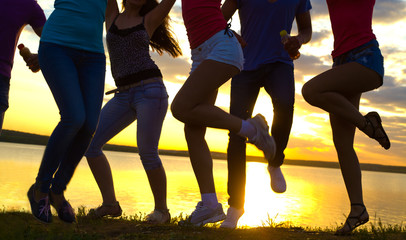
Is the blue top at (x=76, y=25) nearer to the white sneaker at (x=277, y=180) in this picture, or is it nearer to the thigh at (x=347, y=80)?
the thigh at (x=347, y=80)

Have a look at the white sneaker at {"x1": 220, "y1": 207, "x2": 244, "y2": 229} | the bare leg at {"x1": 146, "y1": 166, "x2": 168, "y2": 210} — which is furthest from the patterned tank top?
the white sneaker at {"x1": 220, "y1": 207, "x2": 244, "y2": 229}

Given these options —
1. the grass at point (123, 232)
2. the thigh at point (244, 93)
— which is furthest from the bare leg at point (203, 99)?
the grass at point (123, 232)

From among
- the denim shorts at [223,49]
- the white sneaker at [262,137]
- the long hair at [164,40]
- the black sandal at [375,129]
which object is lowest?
the white sneaker at [262,137]

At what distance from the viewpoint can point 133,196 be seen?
2070cm

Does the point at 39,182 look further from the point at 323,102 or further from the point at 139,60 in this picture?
Answer: the point at 323,102

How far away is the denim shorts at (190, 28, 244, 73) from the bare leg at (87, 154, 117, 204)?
2017 millimetres

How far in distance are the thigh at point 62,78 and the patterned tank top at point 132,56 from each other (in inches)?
37.1

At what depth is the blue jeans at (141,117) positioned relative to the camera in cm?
452

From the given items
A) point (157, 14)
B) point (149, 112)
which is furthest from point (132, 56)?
point (149, 112)

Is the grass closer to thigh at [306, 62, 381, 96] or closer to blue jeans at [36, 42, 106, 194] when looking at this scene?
blue jeans at [36, 42, 106, 194]

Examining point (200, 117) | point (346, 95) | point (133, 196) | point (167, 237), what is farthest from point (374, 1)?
point (133, 196)

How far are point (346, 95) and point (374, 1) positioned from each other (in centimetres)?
106

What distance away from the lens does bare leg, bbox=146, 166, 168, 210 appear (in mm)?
4723

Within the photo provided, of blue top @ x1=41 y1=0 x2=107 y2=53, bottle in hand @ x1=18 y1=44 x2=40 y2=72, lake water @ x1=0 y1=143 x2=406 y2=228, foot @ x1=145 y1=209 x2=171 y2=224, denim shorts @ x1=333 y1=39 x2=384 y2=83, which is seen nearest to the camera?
blue top @ x1=41 y1=0 x2=107 y2=53
